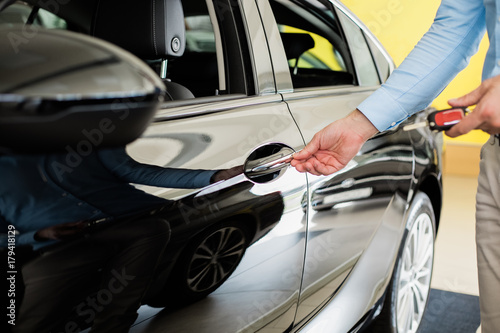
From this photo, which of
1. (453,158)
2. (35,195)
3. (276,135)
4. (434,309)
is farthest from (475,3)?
(453,158)

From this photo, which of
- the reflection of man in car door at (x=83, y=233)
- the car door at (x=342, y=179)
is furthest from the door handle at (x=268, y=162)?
the reflection of man in car door at (x=83, y=233)

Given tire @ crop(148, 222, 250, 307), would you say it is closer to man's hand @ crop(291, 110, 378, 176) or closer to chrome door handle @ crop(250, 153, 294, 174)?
chrome door handle @ crop(250, 153, 294, 174)

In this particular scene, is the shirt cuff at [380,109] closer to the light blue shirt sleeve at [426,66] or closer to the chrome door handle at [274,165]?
the light blue shirt sleeve at [426,66]

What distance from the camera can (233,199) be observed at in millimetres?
1011

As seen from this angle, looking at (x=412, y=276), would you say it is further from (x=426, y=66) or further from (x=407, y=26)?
(x=407, y=26)

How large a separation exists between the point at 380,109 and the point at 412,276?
42.0 inches

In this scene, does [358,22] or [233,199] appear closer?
[233,199]

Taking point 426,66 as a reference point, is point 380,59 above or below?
below

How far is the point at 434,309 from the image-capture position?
7.60ft

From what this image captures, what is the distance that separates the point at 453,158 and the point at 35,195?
17.6 ft

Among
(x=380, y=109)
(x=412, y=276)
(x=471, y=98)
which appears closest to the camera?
(x=471, y=98)

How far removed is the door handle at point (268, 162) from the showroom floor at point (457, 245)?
1.76 metres

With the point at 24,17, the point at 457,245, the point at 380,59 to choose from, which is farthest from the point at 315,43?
the point at 457,245

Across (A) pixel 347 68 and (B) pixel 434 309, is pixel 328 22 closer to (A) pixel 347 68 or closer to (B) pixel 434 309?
(A) pixel 347 68
